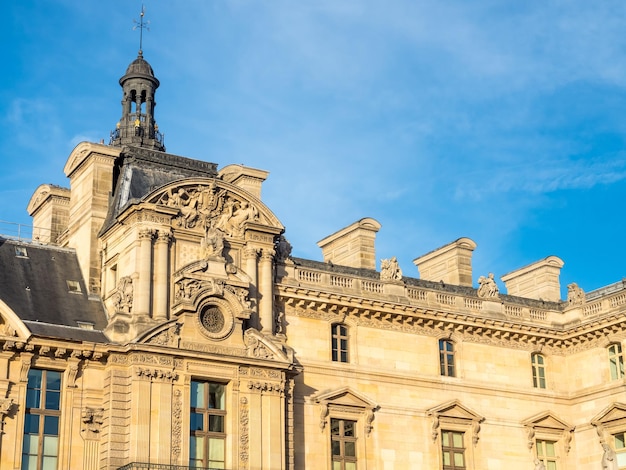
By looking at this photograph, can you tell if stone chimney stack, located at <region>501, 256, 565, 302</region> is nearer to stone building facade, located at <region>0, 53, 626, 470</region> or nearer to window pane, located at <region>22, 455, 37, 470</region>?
stone building facade, located at <region>0, 53, 626, 470</region>

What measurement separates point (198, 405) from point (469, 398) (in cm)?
1204

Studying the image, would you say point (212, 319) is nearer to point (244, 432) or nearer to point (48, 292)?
point (244, 432)

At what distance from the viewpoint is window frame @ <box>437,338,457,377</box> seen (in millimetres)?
45531

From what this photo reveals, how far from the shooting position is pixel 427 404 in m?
44.3

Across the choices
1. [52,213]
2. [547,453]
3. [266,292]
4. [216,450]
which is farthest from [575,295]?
[52,213]

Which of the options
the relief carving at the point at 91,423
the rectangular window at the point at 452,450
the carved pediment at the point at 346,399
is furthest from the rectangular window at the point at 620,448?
the relief carving at the point at 91,423

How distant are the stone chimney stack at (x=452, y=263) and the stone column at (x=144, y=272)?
1585 cm

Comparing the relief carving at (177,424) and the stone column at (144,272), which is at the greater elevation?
the stone column at (144,272)

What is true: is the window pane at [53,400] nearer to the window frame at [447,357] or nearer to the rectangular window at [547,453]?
the window frame at [447,357]

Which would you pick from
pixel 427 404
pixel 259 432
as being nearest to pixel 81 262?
pixel 259 432

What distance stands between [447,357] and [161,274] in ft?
41.3

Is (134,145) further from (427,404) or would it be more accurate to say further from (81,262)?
(427,404)

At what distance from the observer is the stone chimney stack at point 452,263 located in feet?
166

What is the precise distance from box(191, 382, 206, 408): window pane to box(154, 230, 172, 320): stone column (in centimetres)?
252
